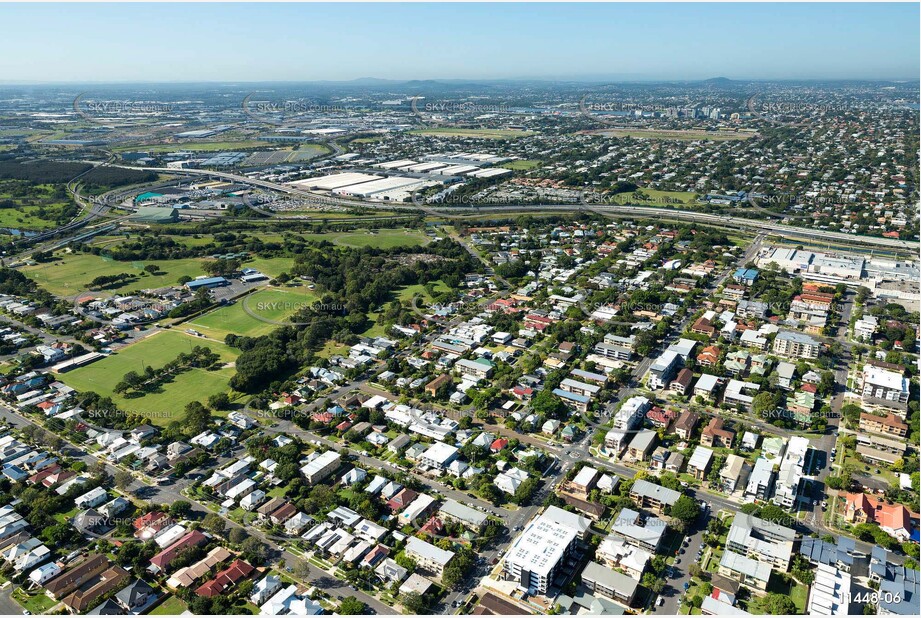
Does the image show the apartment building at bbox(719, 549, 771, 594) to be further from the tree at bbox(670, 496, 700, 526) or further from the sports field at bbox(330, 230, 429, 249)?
the sports field at bbox(330, 230, 429, 249)

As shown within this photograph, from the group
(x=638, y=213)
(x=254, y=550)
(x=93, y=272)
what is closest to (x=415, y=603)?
(x=254, y=550)

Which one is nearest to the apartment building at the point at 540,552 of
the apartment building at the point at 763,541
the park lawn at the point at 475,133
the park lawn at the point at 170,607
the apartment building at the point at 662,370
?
the apartment building at the point at 763,541

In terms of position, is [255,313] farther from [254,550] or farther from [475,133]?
[475,133]

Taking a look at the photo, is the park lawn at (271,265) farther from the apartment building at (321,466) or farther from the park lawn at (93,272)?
the apartment building at (321,466)

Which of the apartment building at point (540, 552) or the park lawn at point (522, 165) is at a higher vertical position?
the park lawn at point (522, 165)

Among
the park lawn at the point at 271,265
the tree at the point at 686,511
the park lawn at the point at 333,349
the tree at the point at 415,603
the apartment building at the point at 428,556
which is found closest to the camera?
the tree at the point at 415,603

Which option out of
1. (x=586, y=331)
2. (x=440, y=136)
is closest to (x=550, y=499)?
(x=586, y=331)

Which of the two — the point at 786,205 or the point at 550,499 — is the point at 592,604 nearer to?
the point at 550,499
